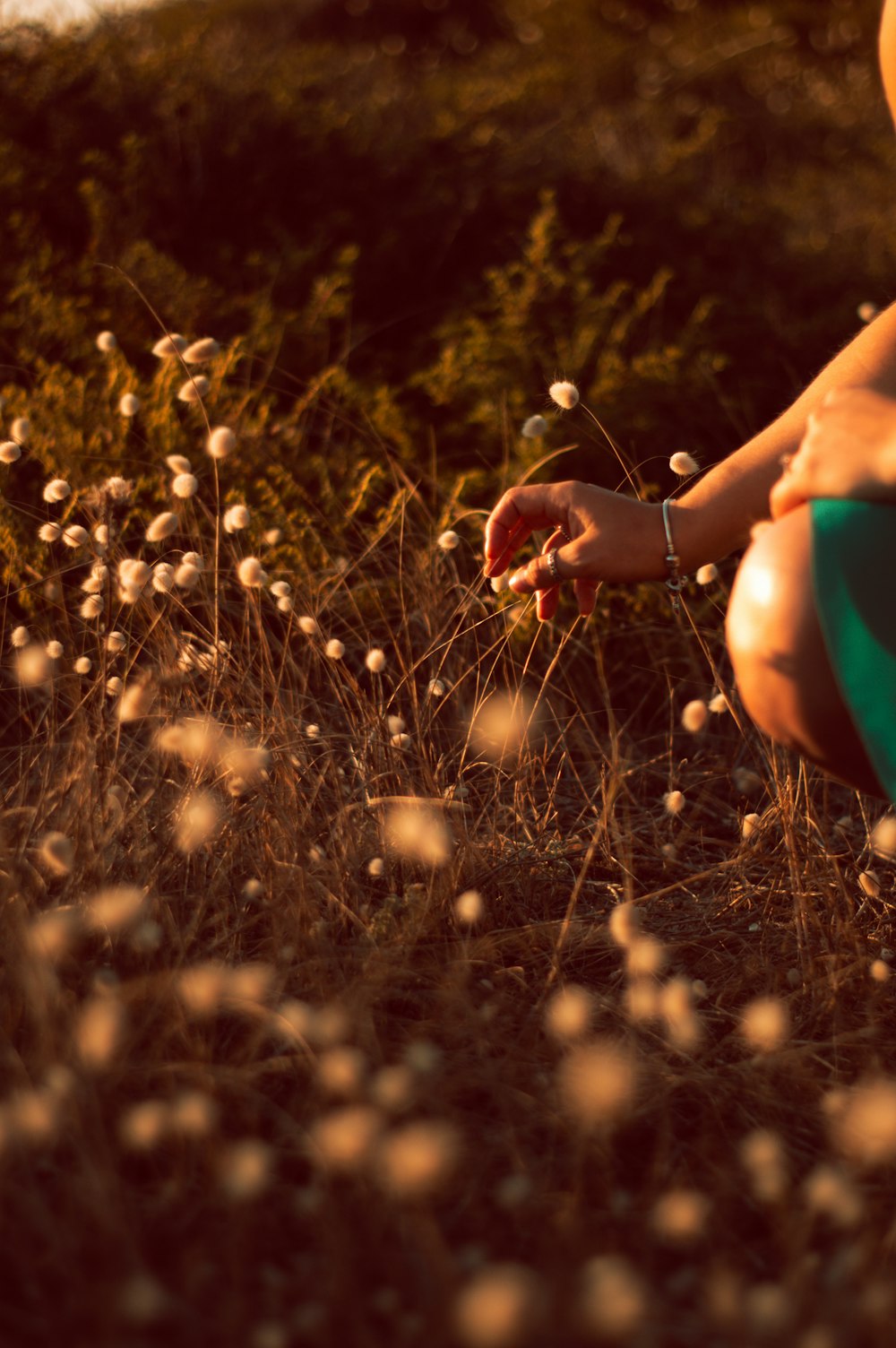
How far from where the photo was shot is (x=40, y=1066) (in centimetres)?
139

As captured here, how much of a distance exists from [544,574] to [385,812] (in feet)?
1.77

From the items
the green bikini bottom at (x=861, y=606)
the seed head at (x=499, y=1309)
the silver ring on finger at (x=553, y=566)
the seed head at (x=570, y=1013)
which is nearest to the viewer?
the seed head at (x=499, y=1309)

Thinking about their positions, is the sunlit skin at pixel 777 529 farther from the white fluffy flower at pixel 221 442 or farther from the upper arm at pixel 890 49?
the white fluffy flower at pixel 221 442

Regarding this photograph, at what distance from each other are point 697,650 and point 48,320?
2076mm

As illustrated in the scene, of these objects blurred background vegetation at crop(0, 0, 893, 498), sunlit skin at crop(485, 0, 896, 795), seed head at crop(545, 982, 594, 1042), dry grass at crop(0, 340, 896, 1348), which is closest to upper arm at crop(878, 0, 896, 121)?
sunlit skin at crop(485, 0, 896, 795)

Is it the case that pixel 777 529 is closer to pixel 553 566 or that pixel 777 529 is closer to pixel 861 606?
pixel 861 606

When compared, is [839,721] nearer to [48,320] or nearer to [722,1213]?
[722,1213]

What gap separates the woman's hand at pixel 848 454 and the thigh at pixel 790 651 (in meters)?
0.04

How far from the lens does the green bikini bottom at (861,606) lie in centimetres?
145

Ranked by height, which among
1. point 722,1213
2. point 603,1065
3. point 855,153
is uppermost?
point 603,1065

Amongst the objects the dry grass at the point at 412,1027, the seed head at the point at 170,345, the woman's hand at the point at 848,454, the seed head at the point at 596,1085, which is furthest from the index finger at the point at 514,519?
the seed head at the point at 596,1085

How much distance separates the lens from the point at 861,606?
57.4 inches

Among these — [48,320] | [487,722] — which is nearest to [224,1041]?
[487,722]

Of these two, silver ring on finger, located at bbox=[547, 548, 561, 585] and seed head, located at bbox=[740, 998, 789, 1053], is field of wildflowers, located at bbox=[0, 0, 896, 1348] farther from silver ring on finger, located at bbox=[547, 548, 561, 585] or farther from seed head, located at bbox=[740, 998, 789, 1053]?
silver ring on finger, located at bbox=[547, 548, 561, 585]
